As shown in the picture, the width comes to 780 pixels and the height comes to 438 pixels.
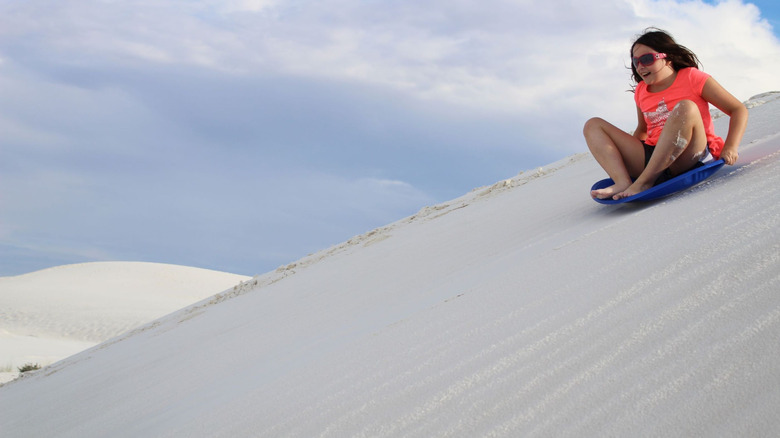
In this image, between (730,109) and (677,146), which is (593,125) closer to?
(677,146)

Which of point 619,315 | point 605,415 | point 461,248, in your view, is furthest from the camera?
point 461,248

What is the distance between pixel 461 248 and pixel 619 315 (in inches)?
89.2

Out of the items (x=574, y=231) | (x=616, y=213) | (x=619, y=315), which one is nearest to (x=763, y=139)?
(x=616, y=213)

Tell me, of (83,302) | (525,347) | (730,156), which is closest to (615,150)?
(730,156)

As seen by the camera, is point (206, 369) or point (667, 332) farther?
point (206, 369)

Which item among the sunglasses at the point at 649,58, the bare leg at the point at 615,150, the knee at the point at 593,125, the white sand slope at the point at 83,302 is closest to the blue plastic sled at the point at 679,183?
the bare leg at the point at 615,150

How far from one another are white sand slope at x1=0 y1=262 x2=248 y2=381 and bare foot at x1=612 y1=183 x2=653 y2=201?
8.05m

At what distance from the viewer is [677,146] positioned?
3334 mm

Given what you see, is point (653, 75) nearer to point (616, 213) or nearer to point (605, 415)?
point (616, 213)

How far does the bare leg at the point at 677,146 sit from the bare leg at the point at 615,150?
0.47 ft

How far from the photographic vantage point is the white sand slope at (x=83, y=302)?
40.2 feet

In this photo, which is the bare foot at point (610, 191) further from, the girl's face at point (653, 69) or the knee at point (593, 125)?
the girl's face at point (653, 69)

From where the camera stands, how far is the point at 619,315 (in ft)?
6.41

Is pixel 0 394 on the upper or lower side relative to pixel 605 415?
upper
